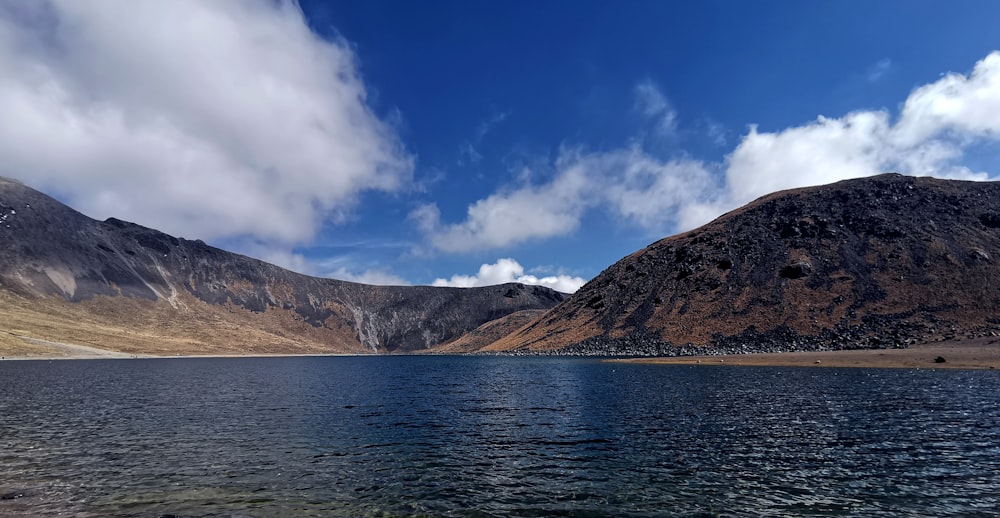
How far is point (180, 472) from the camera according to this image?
26406mm

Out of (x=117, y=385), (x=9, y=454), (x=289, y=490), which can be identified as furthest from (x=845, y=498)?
(x=117, y=385)

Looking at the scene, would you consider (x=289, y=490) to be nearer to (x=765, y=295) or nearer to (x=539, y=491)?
(x=539, y=491)

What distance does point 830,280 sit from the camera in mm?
155250

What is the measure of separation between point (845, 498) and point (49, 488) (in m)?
37.1

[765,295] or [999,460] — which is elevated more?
[765,295]

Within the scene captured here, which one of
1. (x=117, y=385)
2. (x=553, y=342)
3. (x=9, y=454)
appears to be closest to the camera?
(x=9, y=454)

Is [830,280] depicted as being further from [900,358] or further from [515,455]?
[515,455]

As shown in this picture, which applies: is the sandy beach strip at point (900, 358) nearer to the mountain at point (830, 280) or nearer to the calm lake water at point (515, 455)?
the mountain at point (830, 280)

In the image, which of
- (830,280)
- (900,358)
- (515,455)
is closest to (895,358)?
(900,358)

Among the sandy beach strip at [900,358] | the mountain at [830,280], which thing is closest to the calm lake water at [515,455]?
the sandy beach strip at [900,358]

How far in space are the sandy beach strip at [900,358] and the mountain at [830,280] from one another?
11.5 meters

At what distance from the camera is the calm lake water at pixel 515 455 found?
835 inches

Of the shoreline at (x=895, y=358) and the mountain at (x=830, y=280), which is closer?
the shoreline at (x=895, y=358)

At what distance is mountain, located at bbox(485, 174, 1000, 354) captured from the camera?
131 meters
